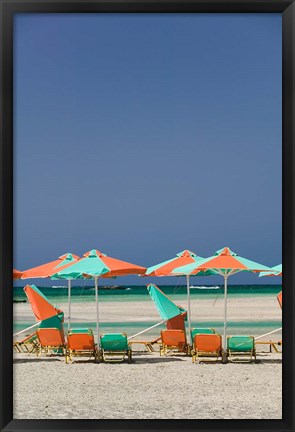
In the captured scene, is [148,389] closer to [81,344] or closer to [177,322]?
[81,344]

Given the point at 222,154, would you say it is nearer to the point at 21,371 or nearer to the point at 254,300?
the point at 254,300

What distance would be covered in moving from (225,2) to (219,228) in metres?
43.0

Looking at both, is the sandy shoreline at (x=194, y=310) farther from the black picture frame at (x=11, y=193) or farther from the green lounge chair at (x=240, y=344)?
the black picture frame at (x=11, y=193)

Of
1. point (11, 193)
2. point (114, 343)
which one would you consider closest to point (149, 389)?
point (114, 343)

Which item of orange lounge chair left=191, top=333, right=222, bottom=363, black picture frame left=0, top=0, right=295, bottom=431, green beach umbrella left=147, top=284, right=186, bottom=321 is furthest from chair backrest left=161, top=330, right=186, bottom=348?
black picture frame left=0, top=0, right=295, bottom=431

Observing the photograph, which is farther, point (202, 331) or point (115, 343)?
point (202, 331)

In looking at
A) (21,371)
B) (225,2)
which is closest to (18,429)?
(225,2)

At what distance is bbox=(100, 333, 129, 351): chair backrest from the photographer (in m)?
9.26

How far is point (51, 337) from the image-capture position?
975 cm

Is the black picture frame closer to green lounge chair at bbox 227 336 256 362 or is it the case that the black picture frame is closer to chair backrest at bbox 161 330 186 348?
green lounge chair at bbox 227 336 256 362

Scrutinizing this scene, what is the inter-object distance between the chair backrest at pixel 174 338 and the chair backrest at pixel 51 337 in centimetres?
139

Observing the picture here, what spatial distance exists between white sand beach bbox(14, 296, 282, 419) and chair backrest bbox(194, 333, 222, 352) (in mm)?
226

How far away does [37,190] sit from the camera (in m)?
45.4

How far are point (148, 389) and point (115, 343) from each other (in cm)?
189
